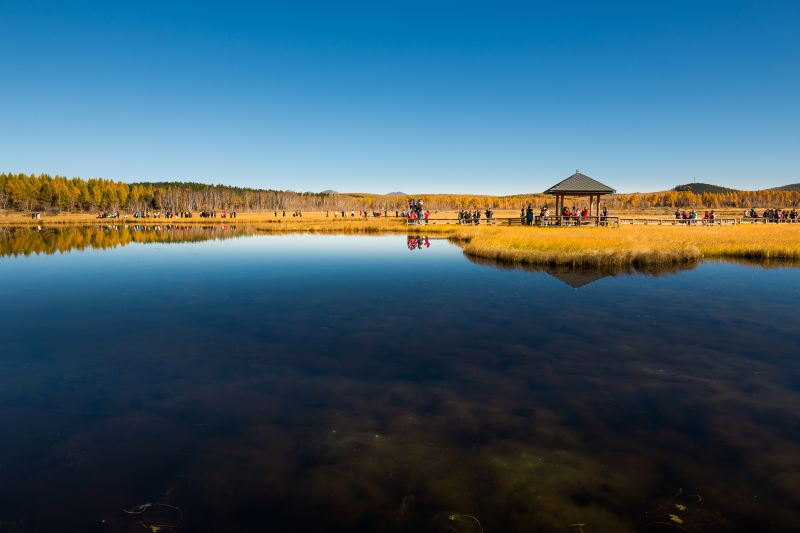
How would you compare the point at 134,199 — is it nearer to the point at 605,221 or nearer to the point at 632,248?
the point at 605,221

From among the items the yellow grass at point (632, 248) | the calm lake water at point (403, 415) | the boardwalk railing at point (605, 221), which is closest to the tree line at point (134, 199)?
the boardwalk railing at point (605, 221)

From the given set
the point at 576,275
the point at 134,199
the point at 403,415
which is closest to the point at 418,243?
the point at 576,275

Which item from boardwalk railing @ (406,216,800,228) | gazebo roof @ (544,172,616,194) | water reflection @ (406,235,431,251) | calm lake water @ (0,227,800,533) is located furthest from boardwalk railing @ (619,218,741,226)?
calm lake water @ (0,227,800,533)

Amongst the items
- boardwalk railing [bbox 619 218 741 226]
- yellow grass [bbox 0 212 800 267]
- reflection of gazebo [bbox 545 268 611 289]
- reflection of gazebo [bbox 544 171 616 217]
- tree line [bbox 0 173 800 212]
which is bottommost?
reflection of gazebo [bbox 545 268 611 289]

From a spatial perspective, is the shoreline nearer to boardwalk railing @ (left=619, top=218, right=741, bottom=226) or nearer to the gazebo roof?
the gazebo roof

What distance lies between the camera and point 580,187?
120 feet

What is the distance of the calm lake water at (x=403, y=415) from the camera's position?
4.81 metres

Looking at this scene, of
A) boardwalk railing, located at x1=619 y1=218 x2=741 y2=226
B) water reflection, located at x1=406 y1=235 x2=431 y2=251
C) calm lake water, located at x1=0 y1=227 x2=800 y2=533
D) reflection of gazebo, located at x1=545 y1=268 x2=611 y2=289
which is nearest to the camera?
calm lake water, located at x1=0 y1=227 x2=800 y2=533

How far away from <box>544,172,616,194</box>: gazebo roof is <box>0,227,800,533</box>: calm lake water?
74.7 feet

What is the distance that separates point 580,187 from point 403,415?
3381 cm

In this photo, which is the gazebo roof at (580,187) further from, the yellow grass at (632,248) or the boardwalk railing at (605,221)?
the yellow grass at (632,248)

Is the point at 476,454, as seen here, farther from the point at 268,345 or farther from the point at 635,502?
the point at 268,345

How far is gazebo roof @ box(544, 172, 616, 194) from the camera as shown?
36.2 meters

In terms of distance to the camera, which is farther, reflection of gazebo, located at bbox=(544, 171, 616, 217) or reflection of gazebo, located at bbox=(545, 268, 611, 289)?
reflection of gazebo, located at bbox=(544, 171, 616, 217)
